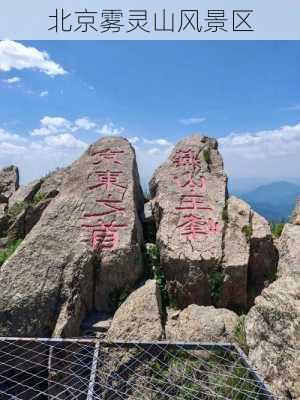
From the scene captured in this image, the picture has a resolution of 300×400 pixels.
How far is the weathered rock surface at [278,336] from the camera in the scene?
4391mm

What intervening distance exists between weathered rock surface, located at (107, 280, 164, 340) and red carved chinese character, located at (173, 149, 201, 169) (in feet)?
14.4

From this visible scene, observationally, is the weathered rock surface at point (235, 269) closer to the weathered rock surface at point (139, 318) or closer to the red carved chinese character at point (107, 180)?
the weathered rock surface at point (139, 318)

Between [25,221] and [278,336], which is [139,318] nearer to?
[278,336]

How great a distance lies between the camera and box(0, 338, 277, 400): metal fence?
5.03 m

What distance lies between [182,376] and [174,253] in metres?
3.96

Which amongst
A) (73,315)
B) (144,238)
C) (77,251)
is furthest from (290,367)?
(144,238)

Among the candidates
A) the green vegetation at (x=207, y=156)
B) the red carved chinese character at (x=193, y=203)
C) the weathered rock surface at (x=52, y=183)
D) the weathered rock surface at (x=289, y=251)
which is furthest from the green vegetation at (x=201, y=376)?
the weathered rock surface at (x=52, y=183)

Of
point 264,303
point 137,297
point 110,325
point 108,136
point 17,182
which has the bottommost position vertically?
point 110,325

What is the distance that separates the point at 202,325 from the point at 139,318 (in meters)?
1.15

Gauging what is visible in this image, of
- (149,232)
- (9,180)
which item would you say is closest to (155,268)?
(149,232)

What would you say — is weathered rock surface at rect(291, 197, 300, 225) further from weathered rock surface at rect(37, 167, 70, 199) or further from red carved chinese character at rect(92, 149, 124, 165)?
weathered rock surface at rect(37, 167, 70, 199)

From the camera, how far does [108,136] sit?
12617 mm

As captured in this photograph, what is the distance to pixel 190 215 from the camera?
1032 cm

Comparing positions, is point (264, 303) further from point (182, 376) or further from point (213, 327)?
point (213, 327)
